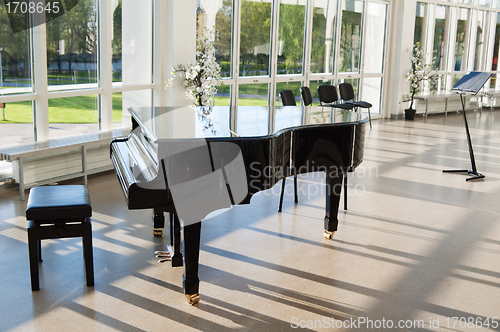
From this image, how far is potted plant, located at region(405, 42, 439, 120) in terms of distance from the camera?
11422 millimetres

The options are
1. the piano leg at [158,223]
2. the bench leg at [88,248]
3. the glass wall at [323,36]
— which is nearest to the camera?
the bench leg at [88,248]

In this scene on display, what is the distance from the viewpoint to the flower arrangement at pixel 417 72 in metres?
11.4

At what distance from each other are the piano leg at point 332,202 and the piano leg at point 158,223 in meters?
1.34

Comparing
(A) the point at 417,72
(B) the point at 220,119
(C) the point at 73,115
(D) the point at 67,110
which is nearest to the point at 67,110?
(D) the point at 67,110

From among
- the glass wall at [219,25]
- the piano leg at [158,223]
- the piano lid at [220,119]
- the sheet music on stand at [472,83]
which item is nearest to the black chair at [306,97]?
the glass wall at [219,25]

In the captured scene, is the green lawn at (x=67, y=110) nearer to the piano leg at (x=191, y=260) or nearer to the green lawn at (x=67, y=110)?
the green lawn at (x=67, y=110)

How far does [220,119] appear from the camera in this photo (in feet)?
12.3

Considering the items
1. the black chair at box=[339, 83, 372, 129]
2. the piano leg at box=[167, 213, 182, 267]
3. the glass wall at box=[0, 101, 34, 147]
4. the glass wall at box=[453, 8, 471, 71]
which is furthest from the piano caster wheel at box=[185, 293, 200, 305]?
the glass wall at box=[453, 8, 471, 71]

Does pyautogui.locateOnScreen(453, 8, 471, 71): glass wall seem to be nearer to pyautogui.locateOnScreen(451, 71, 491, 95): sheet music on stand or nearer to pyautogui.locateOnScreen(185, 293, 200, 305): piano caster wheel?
pyautogui.locateOnScreen(451, 71, 491, 95): sheet music on stand

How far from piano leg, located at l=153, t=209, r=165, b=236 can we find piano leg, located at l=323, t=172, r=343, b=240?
4.39 feet

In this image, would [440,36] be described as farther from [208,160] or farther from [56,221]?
[56,221]

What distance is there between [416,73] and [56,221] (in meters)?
10.3

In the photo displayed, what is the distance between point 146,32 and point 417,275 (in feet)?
16.4

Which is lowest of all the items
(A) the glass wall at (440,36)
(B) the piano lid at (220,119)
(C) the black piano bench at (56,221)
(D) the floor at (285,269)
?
(D) the floor at (285,269)
